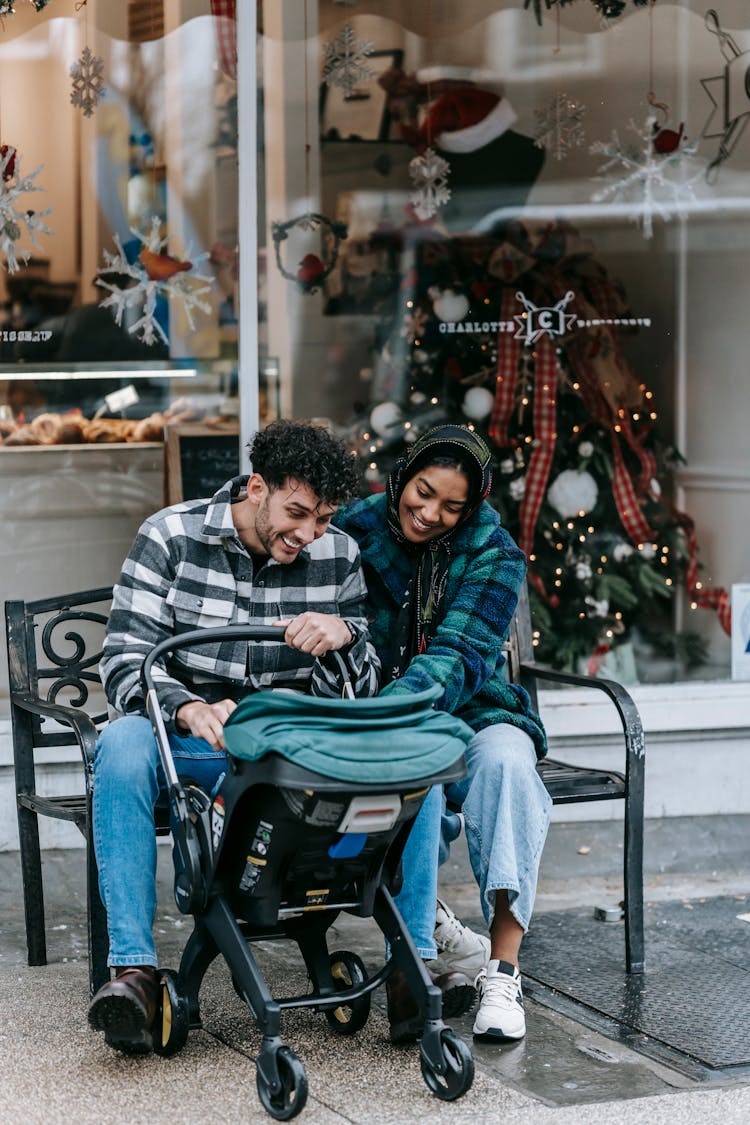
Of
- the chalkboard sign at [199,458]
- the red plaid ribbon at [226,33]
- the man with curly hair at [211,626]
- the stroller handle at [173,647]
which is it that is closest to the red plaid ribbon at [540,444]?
the chalkboard sign at [199,458]

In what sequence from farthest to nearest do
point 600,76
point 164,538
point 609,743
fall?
point 600,76 → point 609,743 → point 164,538

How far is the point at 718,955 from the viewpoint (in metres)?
4.34

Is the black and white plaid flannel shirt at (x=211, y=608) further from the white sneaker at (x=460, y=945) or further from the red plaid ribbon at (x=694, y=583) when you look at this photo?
the red plaid ribbon at (x=694, y=583)

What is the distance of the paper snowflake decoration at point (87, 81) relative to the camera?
5.43 metres

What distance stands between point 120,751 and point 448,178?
3030 millimetres

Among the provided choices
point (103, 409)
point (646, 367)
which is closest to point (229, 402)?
point (103, 409)

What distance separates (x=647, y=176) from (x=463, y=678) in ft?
8.78

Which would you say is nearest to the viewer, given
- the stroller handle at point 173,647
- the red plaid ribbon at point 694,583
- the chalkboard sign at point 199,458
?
the stroller handle at point 173,647

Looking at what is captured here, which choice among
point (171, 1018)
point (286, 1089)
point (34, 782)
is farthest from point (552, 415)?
point (286, 1089)

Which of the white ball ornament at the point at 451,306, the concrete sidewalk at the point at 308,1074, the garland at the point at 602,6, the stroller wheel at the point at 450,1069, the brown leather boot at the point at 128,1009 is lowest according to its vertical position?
the concrete sidewalk at the point at 308,1074

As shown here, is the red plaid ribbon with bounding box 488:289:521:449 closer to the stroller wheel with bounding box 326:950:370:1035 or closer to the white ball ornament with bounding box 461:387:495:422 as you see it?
the white ball ornament with bounding box 461:387:495:422

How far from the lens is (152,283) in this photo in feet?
17.9

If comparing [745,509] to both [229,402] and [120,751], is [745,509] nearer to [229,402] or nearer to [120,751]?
[229,402]

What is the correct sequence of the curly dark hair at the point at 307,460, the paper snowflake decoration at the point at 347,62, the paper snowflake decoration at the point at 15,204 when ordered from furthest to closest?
1. the paper snowflake decoration at the point at 347,62
2. the paper snowflake decoration at the point at 15,204
3. the curly dark hair at the point at 307,460
